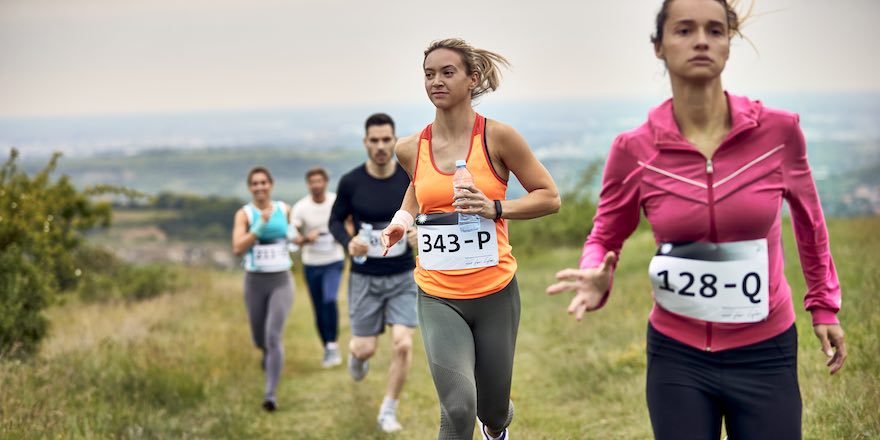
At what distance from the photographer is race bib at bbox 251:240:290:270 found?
797 cm

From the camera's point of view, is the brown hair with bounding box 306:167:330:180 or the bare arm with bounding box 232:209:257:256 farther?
the brown hair with bounding box 306:167:330:180

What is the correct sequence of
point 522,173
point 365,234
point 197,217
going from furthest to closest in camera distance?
point 197,217, point 365,234, point 522,173

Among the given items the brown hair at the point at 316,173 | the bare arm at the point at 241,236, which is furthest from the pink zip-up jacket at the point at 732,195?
the brown hair at the point at 316,173

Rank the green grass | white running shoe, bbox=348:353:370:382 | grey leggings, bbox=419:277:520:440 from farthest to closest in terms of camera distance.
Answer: white running shoe, bbox=348:353:370:382 < the green grass < grey leggings, bbox=419:277:520:440

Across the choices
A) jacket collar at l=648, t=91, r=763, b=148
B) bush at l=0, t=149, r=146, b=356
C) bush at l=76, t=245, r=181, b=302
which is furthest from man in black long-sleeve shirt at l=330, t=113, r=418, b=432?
bush at l=76, t=245, r=181, b=302

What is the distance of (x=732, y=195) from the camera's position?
297 centimetres

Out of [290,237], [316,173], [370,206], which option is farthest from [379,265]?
[316,173]

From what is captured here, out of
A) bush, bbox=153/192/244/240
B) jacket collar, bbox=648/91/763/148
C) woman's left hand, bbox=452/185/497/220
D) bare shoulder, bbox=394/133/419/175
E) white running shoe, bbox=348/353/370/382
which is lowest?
bush, bbox=153/192/244/240

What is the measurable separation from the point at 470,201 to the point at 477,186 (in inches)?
9.1

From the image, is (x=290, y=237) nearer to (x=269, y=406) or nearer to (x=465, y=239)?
(x=269, y=406)

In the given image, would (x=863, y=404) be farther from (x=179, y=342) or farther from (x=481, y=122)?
(x=179, y=342)

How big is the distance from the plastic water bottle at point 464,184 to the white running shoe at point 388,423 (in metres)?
2.86

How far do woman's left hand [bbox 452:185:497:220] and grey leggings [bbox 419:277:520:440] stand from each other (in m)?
0.51

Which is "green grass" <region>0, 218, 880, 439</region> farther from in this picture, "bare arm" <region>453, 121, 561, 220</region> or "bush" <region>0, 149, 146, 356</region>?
"bare arm" <region>453, 121, 561, 220</region>
